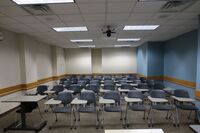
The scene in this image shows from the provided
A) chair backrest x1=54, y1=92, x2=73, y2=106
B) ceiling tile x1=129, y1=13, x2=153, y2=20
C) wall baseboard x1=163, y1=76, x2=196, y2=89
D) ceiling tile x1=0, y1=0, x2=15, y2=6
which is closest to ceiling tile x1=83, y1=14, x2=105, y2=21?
ceiling tile x1=129, y1=13, x2=153, y2=20

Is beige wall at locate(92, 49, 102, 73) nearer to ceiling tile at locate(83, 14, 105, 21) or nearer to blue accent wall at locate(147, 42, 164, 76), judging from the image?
blue accent wall at locate(147, 42, 164, 76)

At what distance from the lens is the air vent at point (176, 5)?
3.11 meters

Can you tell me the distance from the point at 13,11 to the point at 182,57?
7006mm

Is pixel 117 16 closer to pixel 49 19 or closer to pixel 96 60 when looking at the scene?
pixel 49 19

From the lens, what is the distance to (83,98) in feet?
15.3

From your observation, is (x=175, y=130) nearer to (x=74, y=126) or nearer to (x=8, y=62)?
(x=74, y=126)

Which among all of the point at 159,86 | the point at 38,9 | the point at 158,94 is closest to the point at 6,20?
the point at 38,9

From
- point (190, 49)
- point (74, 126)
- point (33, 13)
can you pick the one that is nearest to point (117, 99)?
point (74, 126)

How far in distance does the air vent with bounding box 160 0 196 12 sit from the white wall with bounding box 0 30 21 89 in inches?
215

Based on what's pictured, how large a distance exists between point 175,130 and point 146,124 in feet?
2.54

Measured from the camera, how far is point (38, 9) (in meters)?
3.41

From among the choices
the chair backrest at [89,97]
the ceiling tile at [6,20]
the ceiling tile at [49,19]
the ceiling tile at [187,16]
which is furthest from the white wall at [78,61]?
the ceiling tile at [187,16]

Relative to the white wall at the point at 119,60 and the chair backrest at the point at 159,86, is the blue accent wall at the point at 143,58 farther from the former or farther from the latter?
the chair backrest at the point at 159,86

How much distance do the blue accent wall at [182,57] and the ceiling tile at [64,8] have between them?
16.4 feet
